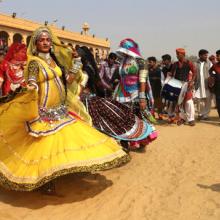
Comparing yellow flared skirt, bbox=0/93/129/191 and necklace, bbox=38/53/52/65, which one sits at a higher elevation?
necklace, bbox=38/53/52/65

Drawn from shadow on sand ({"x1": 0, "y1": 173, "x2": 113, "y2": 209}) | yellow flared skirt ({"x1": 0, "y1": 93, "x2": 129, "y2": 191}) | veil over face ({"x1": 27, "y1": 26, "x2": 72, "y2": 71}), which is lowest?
shadow on sand ({"x1": 0, "y1": 173, "x2": 113, "y2": 209})

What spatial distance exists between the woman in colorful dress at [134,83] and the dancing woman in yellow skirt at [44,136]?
6.06ft

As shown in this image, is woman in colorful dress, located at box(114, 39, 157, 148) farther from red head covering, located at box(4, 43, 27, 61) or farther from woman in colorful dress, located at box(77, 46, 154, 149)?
red head covering, located at box(4, 43, 27, 61)

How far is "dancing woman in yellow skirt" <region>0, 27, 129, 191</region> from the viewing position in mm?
4047

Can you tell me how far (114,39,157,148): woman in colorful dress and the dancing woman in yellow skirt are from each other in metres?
1.85

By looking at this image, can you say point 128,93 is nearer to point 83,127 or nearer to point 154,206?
point 83,127

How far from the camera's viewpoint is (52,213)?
4.06 m

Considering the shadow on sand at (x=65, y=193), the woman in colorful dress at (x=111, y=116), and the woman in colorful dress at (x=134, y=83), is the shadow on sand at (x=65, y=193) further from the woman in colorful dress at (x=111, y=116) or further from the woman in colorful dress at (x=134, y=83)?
the woman in colorful dress at (x=134, y=83)

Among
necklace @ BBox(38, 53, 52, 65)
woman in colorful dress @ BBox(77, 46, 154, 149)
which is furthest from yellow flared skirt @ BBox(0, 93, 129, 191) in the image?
woman in colorful dress @ BBox(77, 46, 154, 149)

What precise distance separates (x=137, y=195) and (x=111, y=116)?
5.64 ft

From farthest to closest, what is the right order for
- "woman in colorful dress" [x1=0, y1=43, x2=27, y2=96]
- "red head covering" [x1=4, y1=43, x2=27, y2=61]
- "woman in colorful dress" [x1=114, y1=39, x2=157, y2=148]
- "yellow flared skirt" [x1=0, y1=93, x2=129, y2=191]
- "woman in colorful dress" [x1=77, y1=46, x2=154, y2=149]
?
"woman in colorful dress" [x1=0, y1=43, x2=27, y2=96], "red head covering" [x1=4, y1=43, x2=27, y2=61], "woman in colorful dress" [x1=114, y1=39, x2=157, y2=148], "woman in colorful dress" [x1=77, y1=46, x2=154, y2=149], "yellow flared skirt" [x1=0, y1=93, x2=129, y2=191]

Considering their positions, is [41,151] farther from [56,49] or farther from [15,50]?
[15,50]

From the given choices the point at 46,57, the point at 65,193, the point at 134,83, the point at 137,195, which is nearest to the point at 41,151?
the point at 65,193

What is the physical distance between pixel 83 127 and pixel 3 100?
3.31 feet
